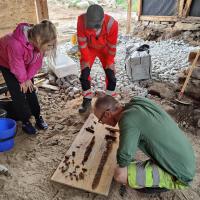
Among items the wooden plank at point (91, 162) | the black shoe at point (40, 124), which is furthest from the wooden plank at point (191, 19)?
the black shoe at point (40, 124)

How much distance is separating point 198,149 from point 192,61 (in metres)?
1.82

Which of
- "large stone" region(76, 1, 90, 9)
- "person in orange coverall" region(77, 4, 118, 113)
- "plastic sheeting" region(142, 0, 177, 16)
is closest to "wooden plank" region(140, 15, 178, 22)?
"plastic sheeting" region(142, 0, 177, 16)

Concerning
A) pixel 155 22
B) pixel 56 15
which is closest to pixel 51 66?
pixel 155 22

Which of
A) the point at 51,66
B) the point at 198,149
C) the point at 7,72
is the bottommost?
the point at 198,149

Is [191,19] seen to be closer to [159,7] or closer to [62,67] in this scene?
[159,7]

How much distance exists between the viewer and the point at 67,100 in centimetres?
456

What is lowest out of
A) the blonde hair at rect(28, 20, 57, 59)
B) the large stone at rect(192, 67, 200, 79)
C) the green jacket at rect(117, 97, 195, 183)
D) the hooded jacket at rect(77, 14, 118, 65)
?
the large stone at rect(192, 67, 200, 79)

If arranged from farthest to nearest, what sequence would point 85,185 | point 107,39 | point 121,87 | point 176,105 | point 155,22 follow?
point 155,22 < point 121,87 < point 176,105 < point 107,39 < point 85,185

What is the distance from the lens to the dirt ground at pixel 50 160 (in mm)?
2480

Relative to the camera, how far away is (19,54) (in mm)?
2762

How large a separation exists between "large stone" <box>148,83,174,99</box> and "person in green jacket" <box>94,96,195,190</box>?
2.42 metres

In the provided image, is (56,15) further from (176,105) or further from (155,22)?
(176,105)

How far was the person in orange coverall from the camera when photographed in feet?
10.7

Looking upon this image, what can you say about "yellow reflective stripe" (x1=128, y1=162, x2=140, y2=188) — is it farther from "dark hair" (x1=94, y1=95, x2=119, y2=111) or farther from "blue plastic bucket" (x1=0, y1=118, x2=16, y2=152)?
"blue plastic bucket" (x1=0, y1=118, x2=16, y2=152)
